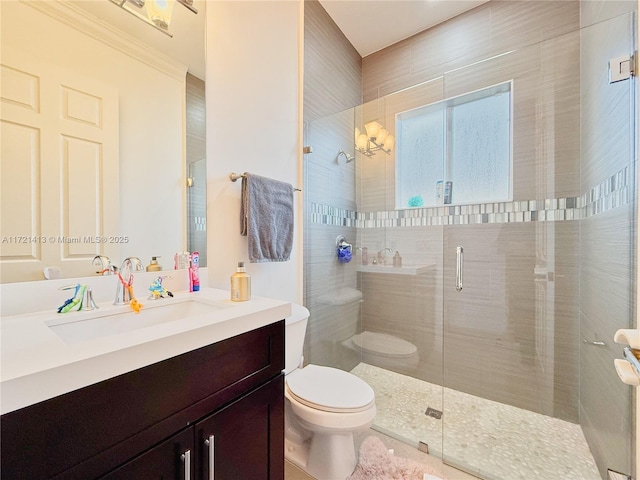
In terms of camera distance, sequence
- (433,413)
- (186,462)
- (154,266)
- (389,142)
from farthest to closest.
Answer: (389,142) → (433,413) → (154,266) → (186,462)

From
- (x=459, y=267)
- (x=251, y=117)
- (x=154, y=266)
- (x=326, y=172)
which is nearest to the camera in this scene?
(x=154, y=266)

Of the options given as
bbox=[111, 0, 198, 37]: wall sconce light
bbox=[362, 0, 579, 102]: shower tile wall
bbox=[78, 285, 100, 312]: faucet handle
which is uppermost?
bbox=[362, 0, 579, 102]: shower tile wall

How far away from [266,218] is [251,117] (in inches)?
22.5

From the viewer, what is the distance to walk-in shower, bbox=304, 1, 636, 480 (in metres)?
1.32

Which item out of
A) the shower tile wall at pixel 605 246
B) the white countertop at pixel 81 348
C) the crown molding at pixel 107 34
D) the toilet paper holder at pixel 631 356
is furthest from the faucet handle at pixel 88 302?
the shower tile wall at pixel 605 246

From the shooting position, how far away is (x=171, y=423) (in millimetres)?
614

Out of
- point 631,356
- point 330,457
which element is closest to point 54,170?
point 330,457

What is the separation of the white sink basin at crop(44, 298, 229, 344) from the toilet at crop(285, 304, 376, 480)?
15.6 inches

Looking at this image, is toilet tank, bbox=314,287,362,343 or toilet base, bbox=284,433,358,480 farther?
toilet tank, bbox=314,287,362,343

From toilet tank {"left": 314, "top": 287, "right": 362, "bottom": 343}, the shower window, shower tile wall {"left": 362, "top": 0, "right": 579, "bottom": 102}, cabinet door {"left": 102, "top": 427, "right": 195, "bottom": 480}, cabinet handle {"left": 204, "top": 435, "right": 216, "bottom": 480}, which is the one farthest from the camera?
toilet tank {"left": 314, "top": 287, "right": 362, "bottom": 343}

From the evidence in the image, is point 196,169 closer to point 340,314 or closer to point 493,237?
point 340,314

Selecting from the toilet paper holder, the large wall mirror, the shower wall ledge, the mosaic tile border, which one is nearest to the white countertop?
the large wall mirror

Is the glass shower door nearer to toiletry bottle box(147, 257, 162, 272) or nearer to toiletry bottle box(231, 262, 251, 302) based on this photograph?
toiletry bottle box(231, 262, 251, 302)

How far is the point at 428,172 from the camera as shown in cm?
214
